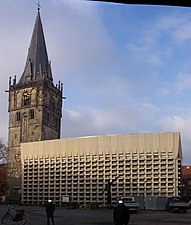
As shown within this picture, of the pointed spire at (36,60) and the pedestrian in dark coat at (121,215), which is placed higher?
the pointed spire at (36,60)

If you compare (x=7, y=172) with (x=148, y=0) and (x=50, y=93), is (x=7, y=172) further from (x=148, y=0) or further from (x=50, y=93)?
(x=148, y=0)

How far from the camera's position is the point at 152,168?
210 feet

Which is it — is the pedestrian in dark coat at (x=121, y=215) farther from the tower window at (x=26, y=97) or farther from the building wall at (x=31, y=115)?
the tower window at (x=26, y=97)

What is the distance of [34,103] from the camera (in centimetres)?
9844

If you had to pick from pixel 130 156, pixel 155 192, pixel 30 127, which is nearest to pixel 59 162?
pixel 130 156

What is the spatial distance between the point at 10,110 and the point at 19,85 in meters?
6.05

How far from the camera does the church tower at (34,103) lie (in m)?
96.5

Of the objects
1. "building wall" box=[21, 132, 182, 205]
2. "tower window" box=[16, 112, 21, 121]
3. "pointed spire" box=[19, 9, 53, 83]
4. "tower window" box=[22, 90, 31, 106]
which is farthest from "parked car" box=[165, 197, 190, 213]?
"pointed spire" box=[19, 9, 53, 83]

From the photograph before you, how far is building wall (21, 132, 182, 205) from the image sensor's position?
63.3 m

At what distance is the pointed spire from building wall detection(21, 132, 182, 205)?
92.7 feet

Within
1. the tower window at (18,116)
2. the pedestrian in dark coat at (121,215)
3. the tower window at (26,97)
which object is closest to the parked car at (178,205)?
the pedestrian in dark coat at (121,215)

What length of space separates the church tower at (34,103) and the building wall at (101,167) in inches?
766

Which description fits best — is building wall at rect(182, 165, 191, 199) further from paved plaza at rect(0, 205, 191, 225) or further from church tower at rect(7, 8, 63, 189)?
paved plaza at rect(0, 205, 191, 225)

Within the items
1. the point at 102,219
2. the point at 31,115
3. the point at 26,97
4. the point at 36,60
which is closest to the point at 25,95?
the point at 26,97
